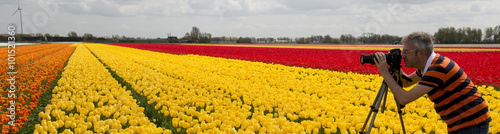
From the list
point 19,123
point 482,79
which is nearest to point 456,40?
point 482,79

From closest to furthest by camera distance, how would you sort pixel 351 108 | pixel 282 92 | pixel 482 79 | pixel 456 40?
pixel 351 108 < pixel 282 92 < pixel 482 79 < pixel 456 40

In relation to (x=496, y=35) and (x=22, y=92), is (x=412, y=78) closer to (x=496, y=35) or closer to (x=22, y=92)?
(x=22, y=92)

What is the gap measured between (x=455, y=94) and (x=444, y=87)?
12cm

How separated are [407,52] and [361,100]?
3470 mm

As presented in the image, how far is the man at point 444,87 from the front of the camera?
2.52 metres

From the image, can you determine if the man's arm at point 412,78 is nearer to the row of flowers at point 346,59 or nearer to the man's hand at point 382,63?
the man's hand at point 382,63

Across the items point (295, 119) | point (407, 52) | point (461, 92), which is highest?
point (407, 52)

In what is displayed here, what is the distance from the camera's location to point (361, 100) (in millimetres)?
5957

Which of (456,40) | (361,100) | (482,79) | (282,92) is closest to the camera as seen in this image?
(361,100)

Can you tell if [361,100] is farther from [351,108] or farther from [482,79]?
[482,79]

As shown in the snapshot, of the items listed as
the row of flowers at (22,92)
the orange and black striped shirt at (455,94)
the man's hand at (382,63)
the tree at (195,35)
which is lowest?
the row of flowers at (22,92)

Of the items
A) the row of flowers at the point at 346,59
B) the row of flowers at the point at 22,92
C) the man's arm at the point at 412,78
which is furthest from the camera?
the row of flowers at the point at 346,59

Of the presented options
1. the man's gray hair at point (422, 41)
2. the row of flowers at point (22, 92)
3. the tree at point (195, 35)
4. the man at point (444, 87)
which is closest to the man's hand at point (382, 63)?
the man at point (444, 87)

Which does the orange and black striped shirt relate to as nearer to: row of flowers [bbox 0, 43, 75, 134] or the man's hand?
the man's hand
